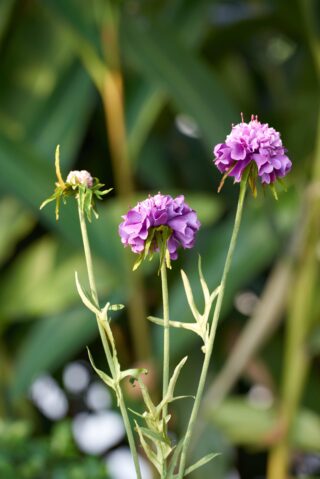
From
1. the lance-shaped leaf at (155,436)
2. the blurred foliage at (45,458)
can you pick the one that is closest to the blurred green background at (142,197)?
the blurred foliage at (45,458)

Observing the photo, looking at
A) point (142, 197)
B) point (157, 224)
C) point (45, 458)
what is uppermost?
point (142, 197)

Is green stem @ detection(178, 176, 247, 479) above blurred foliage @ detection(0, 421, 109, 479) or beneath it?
above

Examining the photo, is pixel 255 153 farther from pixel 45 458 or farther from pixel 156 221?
pixel 45 458

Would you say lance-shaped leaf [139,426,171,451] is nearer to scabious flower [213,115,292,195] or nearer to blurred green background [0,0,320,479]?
scabious flower [213,115,292,195]

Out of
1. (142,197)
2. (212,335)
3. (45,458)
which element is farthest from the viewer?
(142,197)

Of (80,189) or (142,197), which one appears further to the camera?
(142,197)

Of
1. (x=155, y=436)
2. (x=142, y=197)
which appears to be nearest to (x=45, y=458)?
(x=142, y=197)

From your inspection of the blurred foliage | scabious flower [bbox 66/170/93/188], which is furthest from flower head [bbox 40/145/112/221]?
the blurred foliage

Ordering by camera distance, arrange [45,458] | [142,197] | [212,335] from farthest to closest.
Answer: [142,197]
[45,458]
[212,335]
